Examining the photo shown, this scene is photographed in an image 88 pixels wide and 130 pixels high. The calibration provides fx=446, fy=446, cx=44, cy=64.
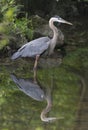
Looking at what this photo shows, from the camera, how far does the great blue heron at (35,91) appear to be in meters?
6.91

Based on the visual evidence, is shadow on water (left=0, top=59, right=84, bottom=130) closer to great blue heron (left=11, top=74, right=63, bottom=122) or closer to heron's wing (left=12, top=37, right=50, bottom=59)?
great blue heron (left=11, top=74, right=63, bottom=122)

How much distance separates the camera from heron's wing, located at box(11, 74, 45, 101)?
323 inches

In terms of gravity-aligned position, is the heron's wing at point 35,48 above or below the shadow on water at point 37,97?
below

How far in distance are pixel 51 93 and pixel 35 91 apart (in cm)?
37

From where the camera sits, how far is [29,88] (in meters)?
8.83

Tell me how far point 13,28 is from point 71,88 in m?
4.35

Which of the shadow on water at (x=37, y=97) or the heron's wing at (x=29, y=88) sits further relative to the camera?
the heron's wing at (x=29, y=88)

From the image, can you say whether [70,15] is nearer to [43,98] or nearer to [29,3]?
[29,3]

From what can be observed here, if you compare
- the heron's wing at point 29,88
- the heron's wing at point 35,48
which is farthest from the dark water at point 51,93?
the heron's wing at point 35,48

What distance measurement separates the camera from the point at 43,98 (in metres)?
8.01

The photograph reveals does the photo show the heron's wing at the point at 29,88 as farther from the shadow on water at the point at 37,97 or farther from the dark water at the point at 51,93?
the dark water at the point at 51,93

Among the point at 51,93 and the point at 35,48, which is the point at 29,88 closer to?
the point at 51,93

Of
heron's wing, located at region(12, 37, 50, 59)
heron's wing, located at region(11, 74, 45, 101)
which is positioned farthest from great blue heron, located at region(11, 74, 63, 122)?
heron's wing, located at region(12, 37, 50, 59)

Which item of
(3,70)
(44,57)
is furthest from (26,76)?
(44,57)
